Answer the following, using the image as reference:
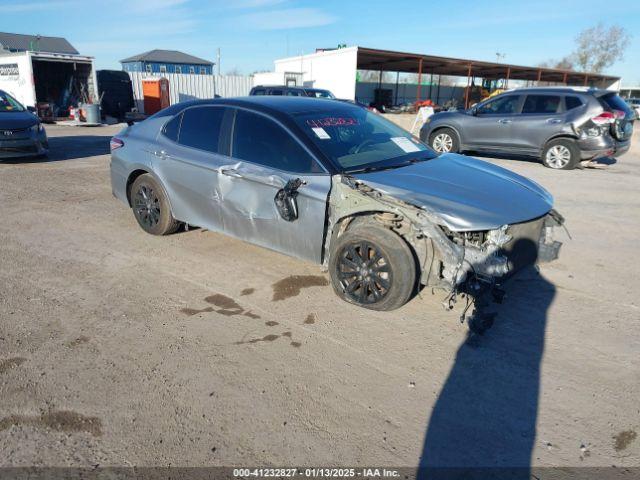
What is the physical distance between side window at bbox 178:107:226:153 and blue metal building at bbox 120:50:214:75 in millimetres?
61889

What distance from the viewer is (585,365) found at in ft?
10.8

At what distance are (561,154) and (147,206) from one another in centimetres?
930

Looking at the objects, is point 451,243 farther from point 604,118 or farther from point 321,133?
point 604,118

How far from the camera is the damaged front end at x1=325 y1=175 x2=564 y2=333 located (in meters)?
3.47

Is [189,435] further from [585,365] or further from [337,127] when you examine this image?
[337,127]

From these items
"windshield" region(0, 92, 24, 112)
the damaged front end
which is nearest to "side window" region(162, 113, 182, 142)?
the damaged front end

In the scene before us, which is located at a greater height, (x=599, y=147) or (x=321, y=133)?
(x=321, y=133)

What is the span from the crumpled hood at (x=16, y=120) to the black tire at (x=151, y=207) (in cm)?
625

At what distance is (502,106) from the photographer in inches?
465

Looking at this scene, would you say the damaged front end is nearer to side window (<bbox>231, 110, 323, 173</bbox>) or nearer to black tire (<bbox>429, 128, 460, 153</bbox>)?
side window (<bbox>231, 110, 323, 173</bbox>)

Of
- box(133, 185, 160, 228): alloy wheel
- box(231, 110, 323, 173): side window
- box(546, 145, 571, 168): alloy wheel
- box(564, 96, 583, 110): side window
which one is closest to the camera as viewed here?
box(231, 110, 323, 173): side window

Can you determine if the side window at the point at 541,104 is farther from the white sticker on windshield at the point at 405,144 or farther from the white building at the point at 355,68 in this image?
the white building at the point at 355,68

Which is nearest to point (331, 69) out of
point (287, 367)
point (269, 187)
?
point (269, 187)

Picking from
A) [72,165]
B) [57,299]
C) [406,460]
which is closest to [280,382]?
[406,460]
